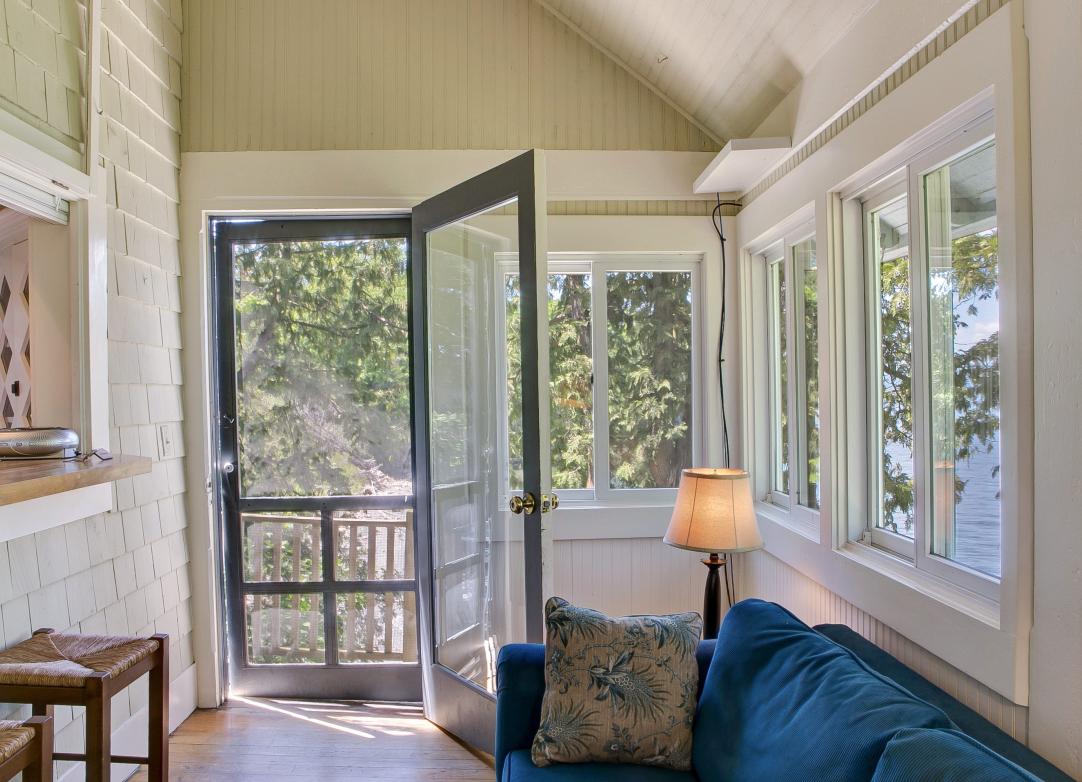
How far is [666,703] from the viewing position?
5.58ft

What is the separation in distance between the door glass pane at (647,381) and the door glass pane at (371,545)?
1.01 metres

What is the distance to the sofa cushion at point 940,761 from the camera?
39.3 inches

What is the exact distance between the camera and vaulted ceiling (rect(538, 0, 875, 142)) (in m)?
2.04

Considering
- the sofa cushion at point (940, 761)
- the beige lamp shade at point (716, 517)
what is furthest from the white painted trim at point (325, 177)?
the sofa cushion at point (940, 761)

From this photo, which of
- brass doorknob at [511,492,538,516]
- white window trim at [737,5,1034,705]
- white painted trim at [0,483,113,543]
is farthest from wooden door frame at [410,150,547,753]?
white painted trim at [0,483,113,543]


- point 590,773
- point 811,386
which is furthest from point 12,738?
point 811,386

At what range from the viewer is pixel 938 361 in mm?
1723

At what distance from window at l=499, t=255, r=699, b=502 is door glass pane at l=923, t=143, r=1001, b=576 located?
1.34m

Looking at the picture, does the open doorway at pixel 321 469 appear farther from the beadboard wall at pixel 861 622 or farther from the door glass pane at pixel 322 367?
the beadboard wall at pixel 861 622

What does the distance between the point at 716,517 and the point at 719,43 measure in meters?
1.67

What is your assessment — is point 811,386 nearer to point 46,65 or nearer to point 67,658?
point 67,658

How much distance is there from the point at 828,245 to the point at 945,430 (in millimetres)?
732

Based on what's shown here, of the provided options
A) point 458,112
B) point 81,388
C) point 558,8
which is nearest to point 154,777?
point 81,388

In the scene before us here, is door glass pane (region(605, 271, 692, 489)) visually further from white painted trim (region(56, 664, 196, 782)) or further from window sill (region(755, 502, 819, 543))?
white painted trim (region(56, 664, 196, 782))
